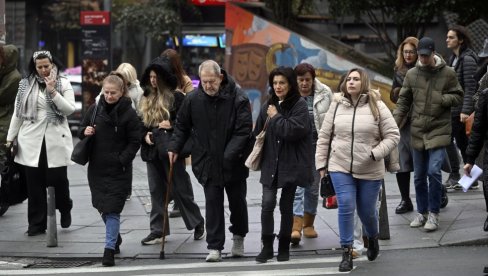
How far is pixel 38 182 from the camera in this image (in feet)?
32.8

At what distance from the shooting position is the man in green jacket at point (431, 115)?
9.38 m

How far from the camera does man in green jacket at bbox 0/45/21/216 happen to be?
34.1 feet

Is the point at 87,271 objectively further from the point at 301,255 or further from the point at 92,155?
the point at 301,255

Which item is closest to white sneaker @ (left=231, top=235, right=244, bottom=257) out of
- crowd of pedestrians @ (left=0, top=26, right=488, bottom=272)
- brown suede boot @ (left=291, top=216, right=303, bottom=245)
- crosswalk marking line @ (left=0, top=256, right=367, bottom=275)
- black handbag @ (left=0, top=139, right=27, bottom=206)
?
crowd of pedestrians @ (left=0, top=26, right=488, bottom=272)

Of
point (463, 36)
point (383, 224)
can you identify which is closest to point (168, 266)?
point (383, 224)

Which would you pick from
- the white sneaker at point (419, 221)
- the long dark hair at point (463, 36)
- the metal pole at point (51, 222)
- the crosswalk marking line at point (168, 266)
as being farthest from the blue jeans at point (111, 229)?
the long dark hair at point (463, 36)

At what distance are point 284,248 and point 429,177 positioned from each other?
1.94 metres

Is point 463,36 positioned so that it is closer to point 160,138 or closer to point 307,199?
point 307,199

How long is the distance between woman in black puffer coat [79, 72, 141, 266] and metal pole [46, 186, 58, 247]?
892 millimetres

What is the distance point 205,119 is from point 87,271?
170 centimetres

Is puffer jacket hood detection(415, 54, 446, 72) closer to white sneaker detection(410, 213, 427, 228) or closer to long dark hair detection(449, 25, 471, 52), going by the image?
long dark hair detection(449, 25, 471, 52)

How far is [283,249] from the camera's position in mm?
8367

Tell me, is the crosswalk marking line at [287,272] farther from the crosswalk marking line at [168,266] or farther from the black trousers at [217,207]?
the black trousers at [217,207]

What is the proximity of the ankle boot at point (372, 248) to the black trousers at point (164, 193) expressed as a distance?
1.97 meters
